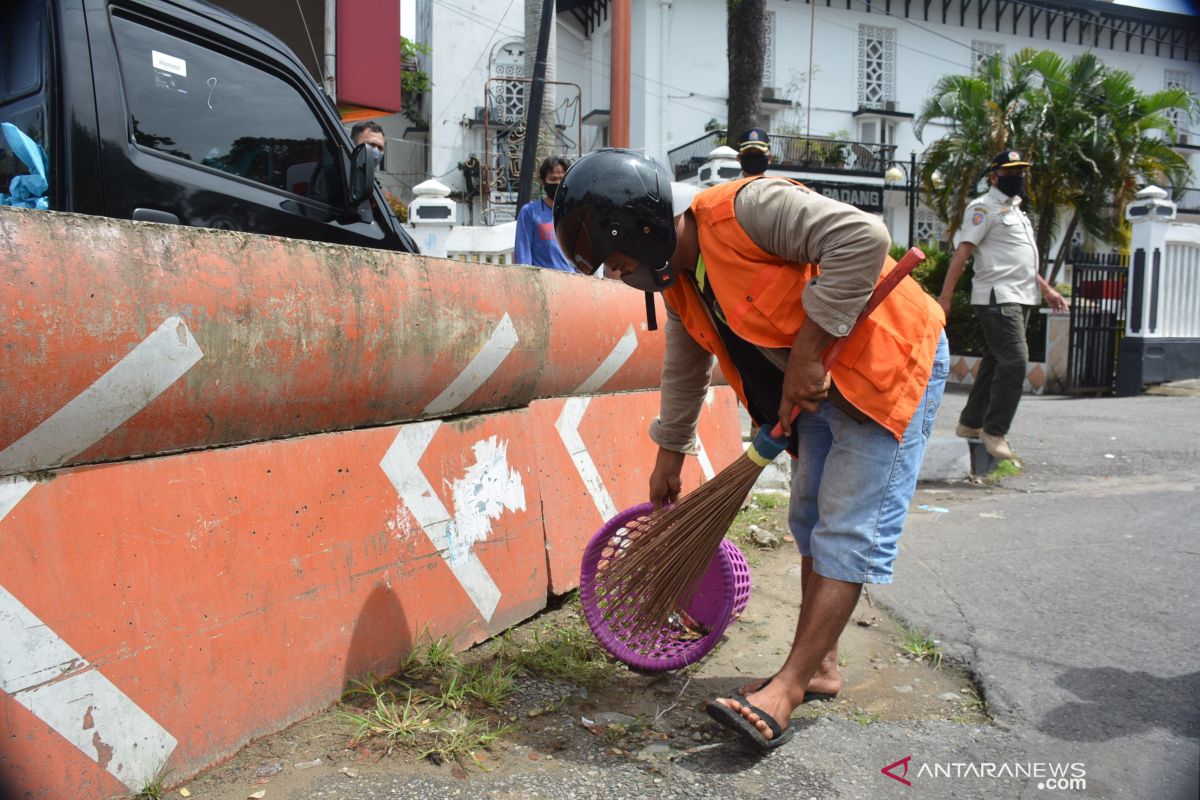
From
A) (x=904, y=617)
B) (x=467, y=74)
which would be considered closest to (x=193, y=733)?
(x=904, y=617)

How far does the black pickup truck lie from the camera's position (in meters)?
3.13

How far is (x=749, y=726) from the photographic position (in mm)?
2309

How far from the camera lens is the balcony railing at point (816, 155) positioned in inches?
1166

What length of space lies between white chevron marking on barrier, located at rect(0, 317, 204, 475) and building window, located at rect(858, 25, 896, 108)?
109ft

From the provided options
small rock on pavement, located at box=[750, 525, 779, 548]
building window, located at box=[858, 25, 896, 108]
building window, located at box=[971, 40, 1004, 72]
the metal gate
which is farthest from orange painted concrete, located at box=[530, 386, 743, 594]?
building window, located at box=[971, 40, 1004, 72]

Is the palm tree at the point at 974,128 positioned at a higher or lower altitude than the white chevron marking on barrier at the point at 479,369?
higher

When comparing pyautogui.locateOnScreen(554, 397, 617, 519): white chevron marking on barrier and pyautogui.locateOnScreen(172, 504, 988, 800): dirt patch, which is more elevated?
pyautogui.locateOnScreen(554, 397, 617, 519): white chevron marking on barrier

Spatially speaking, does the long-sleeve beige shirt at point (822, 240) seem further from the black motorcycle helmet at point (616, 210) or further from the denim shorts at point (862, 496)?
the denim shorts at point (862, 496)

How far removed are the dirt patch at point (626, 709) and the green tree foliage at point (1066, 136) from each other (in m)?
19.2

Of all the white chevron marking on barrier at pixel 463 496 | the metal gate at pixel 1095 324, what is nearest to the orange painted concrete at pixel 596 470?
the white chevron marking on barrier at pixel 463 496

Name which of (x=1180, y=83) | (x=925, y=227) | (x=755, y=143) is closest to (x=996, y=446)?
(x=755, y=143)

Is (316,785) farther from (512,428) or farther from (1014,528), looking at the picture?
(1014,528)

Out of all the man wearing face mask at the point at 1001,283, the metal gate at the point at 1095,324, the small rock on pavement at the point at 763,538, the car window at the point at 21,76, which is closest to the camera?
the car window at the point at 21,76

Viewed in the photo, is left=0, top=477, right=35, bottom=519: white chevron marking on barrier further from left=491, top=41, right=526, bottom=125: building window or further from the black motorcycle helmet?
→ left=491, top=41, right=526, bottom=125: building window
